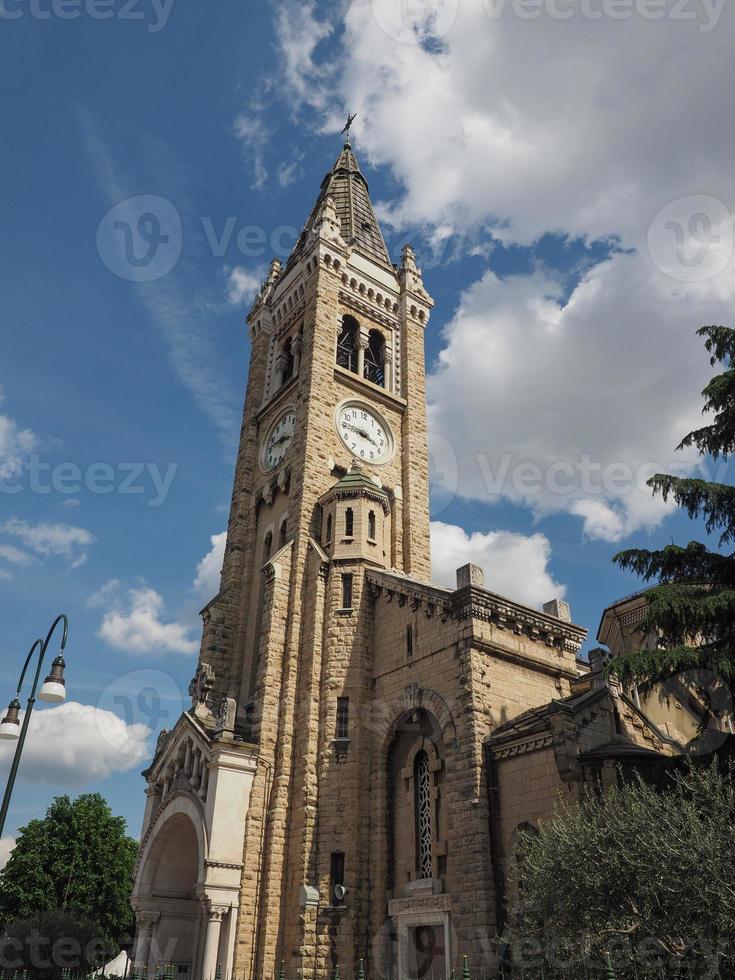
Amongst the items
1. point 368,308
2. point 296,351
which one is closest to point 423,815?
point 296,351

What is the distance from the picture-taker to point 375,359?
3862 cm

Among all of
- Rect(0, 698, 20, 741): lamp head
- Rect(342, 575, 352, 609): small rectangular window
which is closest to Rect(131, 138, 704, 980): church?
Rect(342, 575, 352, 609): small rectangular window

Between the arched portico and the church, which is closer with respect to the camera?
the church

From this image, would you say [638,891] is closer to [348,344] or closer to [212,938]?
[212,938]

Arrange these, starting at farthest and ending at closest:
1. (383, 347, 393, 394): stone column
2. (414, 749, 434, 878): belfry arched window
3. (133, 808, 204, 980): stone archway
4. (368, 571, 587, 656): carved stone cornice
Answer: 1. (383, 347, 393, 394): stone column
2. (133, 808, 204, 980): stone archway
3. (368, 571, 587, 656): carved stone cornice
4. (414, 749, 434, 878): belfry arched window

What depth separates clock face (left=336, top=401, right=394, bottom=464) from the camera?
33156 mm

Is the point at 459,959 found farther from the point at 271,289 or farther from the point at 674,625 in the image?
the point at 271,289

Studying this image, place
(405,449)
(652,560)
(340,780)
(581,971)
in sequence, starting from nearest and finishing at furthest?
1. (581,971)
2. (652,560)
3. (340,780)
4. (405,449)

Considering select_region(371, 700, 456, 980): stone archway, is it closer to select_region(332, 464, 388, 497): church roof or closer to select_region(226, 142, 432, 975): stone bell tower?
select_region(226, 142, 432, 975): stone bell tower

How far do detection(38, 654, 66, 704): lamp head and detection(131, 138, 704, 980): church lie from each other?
10.3m

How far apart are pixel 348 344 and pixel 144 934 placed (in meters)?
27.0

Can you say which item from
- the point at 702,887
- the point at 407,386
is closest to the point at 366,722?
the point at 702,887

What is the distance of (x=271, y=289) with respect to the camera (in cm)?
4259

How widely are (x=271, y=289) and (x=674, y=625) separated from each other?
110 ft
